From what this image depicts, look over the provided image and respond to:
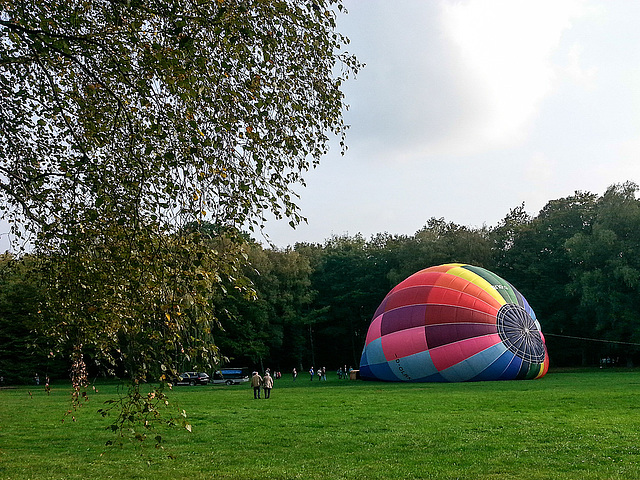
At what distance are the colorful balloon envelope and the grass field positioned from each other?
23.7 ft

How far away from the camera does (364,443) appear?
10.8 m

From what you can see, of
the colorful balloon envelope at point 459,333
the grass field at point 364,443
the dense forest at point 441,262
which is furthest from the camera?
the dense forest at point 441,262

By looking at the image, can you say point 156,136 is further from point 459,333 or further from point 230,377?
point 230,377

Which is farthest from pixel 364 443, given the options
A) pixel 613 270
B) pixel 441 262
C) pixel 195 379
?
pixel 441 262

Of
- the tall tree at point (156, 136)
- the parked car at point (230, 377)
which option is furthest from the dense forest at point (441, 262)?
the tall tree at point (156, 136)

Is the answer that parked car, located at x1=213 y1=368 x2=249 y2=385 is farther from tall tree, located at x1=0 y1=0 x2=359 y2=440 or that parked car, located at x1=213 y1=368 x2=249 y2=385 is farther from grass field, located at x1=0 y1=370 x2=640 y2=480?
tall tree, located at x1=0 y1=0 x2=359 y2=440

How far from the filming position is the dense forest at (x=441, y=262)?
4016 centimetres

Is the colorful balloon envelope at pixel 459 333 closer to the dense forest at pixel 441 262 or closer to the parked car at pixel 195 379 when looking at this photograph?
the dense forest at pixel 441 262

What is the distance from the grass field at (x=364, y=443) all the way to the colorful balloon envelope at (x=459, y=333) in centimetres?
723

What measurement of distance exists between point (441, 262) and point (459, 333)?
84.0 ft

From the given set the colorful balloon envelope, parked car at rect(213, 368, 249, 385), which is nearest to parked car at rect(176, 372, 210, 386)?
parked car at rect(213, 368, 249, 385)

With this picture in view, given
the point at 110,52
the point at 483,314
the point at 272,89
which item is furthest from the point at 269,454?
the point at 483,314

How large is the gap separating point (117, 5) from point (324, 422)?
10645mm

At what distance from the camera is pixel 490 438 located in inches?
425
